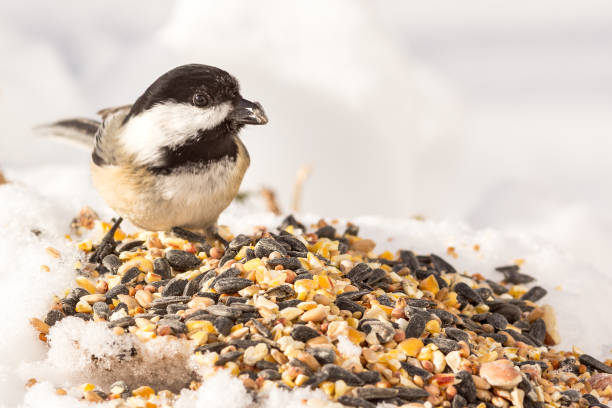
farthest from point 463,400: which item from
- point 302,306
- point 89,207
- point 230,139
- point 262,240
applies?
point 89,207

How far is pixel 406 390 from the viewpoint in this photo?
3.94ft

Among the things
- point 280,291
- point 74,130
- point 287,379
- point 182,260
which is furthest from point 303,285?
point 74,130

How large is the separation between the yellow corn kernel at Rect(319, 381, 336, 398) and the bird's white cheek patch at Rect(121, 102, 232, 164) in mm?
609

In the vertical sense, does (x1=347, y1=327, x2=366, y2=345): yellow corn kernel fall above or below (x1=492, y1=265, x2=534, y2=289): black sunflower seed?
below

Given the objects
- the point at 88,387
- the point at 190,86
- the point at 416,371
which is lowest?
the point at 88,387

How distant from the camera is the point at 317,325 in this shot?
1.32 meters

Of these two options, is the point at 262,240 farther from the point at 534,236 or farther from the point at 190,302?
the point at 534,236

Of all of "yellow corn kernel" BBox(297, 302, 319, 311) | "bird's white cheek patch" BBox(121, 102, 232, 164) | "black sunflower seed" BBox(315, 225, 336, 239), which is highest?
"bird's white cheek patch" BBox(121, 102, 232, 164)

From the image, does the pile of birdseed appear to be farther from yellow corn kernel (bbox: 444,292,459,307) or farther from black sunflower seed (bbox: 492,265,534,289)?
black sunflower seed (bbox: 492,265,534,289)

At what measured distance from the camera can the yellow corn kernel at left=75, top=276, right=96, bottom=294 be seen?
5.16ft

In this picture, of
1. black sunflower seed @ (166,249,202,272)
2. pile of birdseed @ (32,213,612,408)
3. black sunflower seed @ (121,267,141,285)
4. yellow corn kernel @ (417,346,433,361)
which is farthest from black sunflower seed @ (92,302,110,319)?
yellow corn kernel @ (417,346,433,361)

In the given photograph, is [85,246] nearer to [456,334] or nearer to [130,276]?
[130,276]

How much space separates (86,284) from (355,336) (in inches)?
27.0

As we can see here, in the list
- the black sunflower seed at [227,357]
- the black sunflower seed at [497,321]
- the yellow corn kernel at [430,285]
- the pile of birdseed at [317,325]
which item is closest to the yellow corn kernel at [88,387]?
the pile of birdseed at [317,325]
